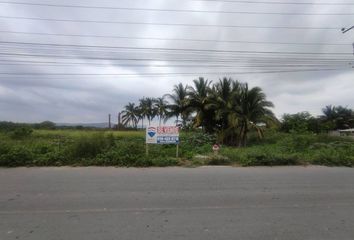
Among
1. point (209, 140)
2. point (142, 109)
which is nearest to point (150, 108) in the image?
point (142, 109)

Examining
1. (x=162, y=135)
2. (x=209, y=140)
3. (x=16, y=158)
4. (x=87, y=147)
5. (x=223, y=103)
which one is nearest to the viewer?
(x=16, y=158)

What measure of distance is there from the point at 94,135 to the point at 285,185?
8.52 metres

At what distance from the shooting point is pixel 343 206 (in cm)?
657

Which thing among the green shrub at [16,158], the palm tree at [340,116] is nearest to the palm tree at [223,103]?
the green shrub at [16,158]

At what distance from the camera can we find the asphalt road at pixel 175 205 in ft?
16.5

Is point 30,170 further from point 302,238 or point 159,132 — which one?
point 302,238

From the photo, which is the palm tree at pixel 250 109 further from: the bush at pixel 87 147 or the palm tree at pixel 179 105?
the bush at pixel 87 147

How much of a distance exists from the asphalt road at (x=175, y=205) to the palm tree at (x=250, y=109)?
811 inches

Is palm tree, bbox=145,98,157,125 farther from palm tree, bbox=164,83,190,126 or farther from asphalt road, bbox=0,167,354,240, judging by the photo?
asphalt road, bbox=0,167,354,240

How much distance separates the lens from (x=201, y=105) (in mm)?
32906

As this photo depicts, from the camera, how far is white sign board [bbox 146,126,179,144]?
46.2 ft

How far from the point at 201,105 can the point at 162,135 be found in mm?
19140

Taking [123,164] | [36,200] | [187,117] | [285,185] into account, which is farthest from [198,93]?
[36,200]

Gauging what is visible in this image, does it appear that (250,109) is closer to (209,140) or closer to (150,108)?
(209,140)
